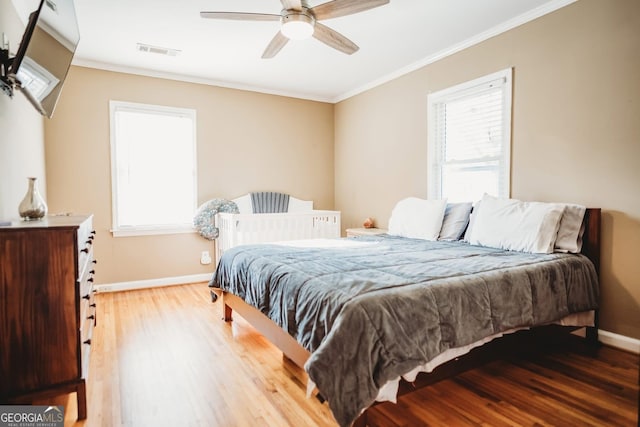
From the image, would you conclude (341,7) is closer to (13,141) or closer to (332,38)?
(332,38)

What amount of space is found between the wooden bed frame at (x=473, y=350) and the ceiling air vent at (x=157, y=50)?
8.34 feet

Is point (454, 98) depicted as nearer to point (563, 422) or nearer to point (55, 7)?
point (563, 422)

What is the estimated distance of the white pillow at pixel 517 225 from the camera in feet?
8.38

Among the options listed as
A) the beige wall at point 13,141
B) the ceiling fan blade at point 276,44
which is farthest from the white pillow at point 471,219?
the beige wall at point 13,141

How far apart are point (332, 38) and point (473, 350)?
7.37 ft

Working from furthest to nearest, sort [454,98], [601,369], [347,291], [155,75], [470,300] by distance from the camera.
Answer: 1. [155,75]
2. [454,98]
3. [601,369]
4. [470,300]
5. [347,291]

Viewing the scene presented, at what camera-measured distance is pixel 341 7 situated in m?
2.25

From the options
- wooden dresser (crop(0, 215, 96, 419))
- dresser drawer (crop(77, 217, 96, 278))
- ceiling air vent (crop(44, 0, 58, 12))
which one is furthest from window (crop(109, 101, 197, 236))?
wooden dresser (crop(0, 215, 96, 419))

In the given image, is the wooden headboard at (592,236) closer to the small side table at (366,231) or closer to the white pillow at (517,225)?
the white pillow at (517,225)

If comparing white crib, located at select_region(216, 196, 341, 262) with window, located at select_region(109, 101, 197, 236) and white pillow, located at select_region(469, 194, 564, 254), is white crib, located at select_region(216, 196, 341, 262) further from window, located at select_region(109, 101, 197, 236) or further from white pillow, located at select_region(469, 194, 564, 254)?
white pillow, located at select_region(469, 194, 564, 254)

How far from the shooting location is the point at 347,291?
165 cm

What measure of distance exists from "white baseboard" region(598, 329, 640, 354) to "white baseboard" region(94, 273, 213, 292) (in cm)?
407

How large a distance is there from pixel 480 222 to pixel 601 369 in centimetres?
125

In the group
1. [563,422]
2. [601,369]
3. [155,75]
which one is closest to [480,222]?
[601,369]
